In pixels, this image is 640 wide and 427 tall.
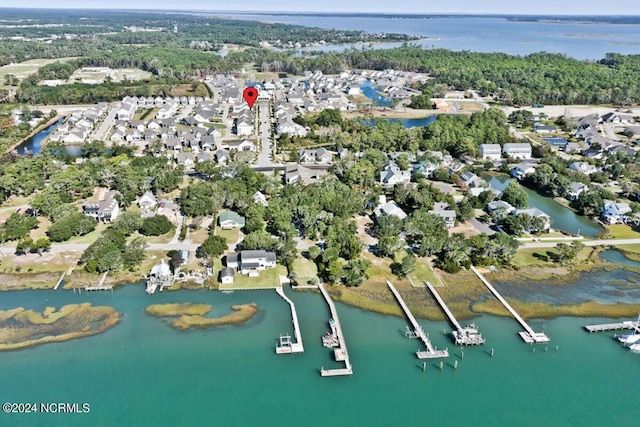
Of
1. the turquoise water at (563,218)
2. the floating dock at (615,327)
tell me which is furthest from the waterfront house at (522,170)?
the floating dock at (615,327)

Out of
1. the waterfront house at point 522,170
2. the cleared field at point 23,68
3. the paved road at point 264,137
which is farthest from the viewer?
the cleared field at point 23,68

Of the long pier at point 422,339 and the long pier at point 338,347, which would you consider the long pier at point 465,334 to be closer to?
the long pier at point 422,339

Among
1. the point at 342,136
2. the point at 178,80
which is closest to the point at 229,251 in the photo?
the point at 342,136

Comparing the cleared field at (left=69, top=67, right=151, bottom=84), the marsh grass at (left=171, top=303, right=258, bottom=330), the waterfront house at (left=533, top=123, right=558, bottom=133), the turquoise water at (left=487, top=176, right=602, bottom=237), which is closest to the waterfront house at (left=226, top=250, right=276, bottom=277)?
the marsh grass at (left=171, top=303, right=258, bottom=330)

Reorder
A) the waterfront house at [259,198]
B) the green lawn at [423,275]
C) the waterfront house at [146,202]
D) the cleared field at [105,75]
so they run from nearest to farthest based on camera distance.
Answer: the green lawn at [423,275], the waterfront house at [146,202], the waterfront house at [259,198], the cleared field at [105,75]

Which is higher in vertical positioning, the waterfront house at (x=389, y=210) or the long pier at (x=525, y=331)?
the waterfront house at (x=389, y=210)

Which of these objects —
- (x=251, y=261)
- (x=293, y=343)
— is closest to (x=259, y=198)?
(x=251, y=261)
